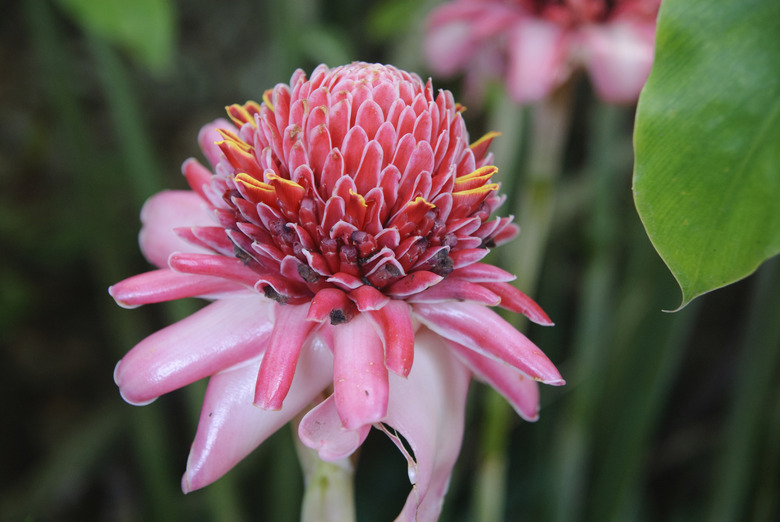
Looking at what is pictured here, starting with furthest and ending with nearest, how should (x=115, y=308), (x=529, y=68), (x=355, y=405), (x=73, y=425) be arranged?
(x=73, y=425)
(x=115, y=308)
(x=529, y=68)
(x=355, y=405)

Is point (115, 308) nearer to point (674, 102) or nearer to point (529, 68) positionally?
point (529, 68)

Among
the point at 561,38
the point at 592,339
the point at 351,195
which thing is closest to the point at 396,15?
the point at 561,38

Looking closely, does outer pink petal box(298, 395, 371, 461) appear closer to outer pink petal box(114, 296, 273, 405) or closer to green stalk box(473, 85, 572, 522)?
outer pink petal box(114, 296, 273, 405)

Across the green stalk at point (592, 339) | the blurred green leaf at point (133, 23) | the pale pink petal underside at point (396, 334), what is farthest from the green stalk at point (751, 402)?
the blurred green leaf at point (133, 23)

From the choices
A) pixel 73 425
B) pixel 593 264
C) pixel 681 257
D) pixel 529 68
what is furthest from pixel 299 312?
pixel 73 425

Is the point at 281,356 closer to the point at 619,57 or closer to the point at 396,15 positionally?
the point at 619,57

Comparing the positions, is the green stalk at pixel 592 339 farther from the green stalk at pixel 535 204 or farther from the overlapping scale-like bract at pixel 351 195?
the overlapping scale-like bract at pixel 351 195

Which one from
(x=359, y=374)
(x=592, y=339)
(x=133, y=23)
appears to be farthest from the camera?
(x=592, y=339)
